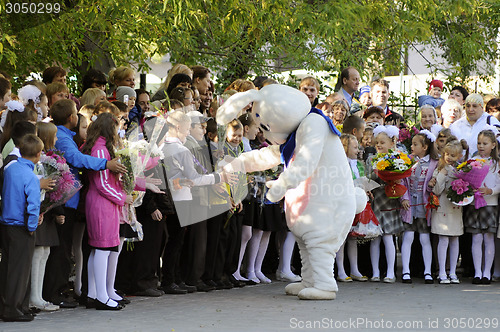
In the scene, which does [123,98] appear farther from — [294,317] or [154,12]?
[294,317]

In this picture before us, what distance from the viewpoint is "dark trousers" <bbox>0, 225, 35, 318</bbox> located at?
7.37 metres

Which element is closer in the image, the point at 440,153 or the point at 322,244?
the point at 322,244

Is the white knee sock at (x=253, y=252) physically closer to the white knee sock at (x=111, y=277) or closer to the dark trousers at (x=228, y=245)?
the dark trousers at (x=228, y=245)

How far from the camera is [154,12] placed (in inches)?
483

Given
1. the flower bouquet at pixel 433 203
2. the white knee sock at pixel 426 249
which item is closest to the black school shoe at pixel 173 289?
the white knee sock at pixel 426 249

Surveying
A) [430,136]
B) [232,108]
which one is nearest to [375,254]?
[430,136]

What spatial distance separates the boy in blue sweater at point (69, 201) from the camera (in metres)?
8.05

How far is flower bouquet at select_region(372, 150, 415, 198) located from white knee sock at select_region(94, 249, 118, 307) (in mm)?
3826

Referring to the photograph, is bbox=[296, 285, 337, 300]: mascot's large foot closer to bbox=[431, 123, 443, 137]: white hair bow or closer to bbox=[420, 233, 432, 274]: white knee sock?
bbox=[420, 233, 432, 274]: white knee sock

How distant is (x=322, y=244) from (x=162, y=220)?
66.5 inches

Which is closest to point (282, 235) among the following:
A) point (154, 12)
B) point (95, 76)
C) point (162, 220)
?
point (162, 220)

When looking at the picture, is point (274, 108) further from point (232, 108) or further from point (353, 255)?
point (353, 255)

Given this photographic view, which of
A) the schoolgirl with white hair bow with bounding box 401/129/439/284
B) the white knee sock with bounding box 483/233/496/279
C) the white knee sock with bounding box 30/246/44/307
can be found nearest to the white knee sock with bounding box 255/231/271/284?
the schoolgirl with white hair bow with bounding box 401/129/439/284

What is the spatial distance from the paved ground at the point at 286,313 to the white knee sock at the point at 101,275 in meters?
0.15
